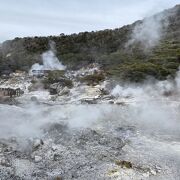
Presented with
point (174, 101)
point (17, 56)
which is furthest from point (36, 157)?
point (17, 56)

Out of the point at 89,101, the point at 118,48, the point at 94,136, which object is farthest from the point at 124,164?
the point at 118,48

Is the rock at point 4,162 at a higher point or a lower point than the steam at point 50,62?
lower

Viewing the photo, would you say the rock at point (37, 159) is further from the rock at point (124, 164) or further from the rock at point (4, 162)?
the rock at point (124, 164)

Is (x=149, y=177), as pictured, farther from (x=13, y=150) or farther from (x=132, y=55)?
(x=132, y=55)

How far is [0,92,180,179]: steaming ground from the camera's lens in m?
14.2

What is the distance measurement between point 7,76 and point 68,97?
10.5 m

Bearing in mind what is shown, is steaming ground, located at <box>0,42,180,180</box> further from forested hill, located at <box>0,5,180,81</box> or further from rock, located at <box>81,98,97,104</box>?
forested hill, located at <box>0,5,180,81</box>

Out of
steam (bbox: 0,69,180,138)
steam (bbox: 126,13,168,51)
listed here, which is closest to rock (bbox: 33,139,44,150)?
steam (bbox: 0,69,180,138)

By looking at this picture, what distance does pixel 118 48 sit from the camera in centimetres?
4675

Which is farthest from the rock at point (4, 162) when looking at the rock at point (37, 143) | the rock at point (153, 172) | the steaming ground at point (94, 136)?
the rock at point (153, 172)

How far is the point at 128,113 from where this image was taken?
2183 cm

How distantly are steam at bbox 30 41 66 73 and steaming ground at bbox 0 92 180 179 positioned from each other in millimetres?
17892

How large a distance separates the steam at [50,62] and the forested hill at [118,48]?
0.57 metres

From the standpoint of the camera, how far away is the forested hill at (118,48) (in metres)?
34.4
